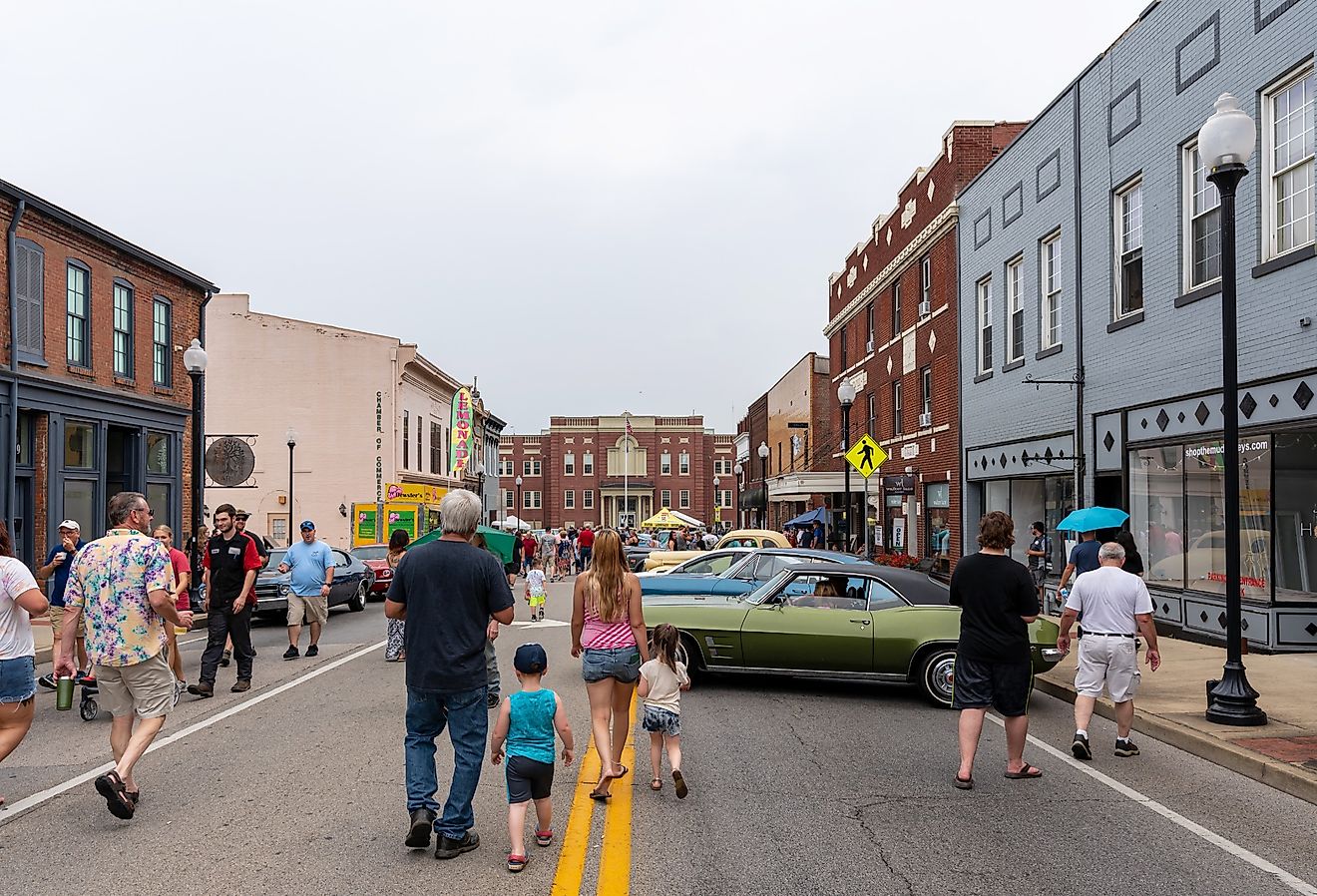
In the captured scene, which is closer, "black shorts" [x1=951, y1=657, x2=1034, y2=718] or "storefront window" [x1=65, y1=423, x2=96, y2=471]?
"black shorts" [x1=951, y1=657, x2=1034, y2=718]

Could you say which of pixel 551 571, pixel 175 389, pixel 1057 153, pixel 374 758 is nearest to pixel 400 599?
pixel 374 758

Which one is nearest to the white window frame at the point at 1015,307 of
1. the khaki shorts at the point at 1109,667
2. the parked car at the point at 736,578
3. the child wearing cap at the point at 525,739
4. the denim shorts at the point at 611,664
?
the parked car at the point at 736,578

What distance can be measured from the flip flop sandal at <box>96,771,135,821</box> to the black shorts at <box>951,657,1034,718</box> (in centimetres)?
527

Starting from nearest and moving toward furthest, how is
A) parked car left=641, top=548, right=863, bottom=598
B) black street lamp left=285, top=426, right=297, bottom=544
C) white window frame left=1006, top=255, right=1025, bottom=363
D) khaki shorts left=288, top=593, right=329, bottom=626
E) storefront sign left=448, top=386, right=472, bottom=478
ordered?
khaki shorts left=288, top=593, right=329, bottom=626
parked car left=641, top=548, right=863, bottom=598
white window frame left=1006, top=255, right=1025, bottom=363
black street lamp left=285, top=426, right=297, bottom=544
storefront sign left=448, top=386, right=472, bottom=478

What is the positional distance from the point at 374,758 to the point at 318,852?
2.32 m

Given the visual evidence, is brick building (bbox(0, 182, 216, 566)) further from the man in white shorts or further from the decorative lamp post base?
the decorative lamp post base

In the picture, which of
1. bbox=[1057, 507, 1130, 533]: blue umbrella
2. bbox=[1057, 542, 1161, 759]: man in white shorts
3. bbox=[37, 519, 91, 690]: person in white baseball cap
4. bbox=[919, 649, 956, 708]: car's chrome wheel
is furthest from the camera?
bbox=[1057, 507, 1130, 533]: blue umbrella

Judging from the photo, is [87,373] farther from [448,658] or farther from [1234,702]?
[1234,702]

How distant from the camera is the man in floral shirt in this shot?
6.57 meters

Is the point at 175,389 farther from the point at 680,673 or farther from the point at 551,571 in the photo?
the point at 680,673

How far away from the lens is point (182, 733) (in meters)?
8.97

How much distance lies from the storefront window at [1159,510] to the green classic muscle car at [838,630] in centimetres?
600

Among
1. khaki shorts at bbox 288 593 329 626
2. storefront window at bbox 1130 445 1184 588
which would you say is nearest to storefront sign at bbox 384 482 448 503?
khaki shorts at bbox 288 593 329 626

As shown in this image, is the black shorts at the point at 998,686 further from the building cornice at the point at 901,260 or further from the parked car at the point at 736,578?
the building cornice at the point at 901,260
